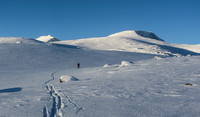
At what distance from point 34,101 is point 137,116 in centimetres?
434

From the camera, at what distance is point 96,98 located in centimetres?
847

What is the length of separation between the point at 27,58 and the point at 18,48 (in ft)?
28.7

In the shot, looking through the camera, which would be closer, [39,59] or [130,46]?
[39,59]

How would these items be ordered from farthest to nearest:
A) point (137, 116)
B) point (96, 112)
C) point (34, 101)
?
1. point (34, 101)
2. point (96, 112)
3. point (137, 116)

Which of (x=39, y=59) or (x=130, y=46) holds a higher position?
(x=130, y=46)

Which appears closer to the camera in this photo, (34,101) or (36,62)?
(34,101)

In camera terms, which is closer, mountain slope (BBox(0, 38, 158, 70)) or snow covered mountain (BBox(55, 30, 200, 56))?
mountain slope (BBox(0, 38, 158, 70))

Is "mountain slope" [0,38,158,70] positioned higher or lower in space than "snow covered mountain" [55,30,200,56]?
lower

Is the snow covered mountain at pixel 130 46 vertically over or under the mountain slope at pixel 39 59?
over

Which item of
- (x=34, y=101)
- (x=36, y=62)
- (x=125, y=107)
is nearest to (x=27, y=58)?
(x=36, y=62)

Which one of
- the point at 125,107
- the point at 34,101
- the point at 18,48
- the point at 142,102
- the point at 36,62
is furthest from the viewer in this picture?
the point at 18,48

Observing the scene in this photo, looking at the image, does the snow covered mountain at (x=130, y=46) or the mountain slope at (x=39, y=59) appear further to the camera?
the snow covered mountain at (x=130, y=46)

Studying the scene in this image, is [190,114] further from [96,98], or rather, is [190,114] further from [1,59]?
[1,59]

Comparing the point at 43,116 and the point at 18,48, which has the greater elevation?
the point at 18,48
